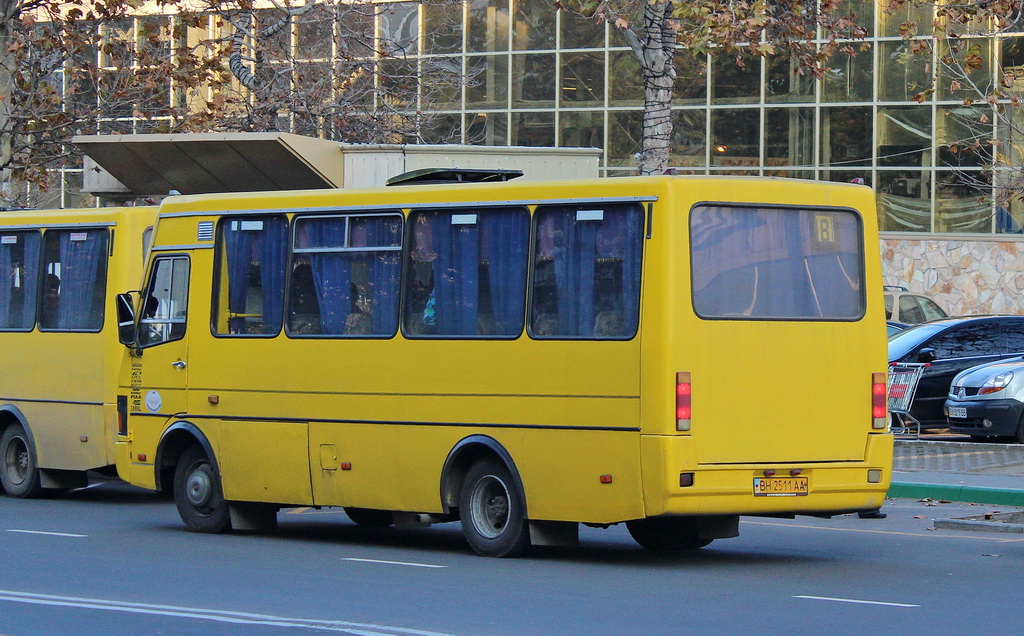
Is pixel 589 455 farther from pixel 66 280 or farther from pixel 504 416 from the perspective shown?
pixel 66 280

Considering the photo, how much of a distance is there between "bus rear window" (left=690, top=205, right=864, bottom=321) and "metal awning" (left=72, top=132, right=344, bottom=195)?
23.9 feet

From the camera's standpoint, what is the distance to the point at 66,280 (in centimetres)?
1736

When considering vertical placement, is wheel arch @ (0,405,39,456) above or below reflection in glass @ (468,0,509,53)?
below

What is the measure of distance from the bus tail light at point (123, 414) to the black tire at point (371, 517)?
2.12 metres

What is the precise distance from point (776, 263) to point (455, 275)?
231 centimetres

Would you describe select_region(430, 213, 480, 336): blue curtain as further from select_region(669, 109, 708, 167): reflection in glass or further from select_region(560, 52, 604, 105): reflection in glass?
select_region(560, 52, 604, 105): reflection in glass

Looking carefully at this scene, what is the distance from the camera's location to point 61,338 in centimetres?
1723

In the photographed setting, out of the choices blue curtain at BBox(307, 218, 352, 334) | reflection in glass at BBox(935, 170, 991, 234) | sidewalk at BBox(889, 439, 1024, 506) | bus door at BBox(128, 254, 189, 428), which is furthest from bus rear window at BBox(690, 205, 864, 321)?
reflection in glass at BBox(935, 170, 991, 234)

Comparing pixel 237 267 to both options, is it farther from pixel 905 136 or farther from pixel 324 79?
pixel 905 136

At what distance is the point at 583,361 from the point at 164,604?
10.6 ft

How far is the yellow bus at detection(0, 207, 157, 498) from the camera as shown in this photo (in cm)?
1672

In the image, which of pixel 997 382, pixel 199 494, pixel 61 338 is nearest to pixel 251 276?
pixel 199 494

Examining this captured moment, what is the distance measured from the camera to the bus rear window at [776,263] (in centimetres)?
1104

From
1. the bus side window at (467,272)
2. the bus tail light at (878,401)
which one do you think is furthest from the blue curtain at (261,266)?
the bus tail light at (878,401)
